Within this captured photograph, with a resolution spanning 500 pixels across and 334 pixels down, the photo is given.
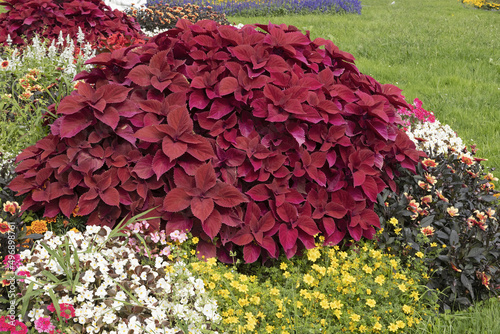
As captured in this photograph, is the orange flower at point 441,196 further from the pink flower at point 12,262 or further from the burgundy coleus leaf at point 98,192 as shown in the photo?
the pink flower at point 12,262

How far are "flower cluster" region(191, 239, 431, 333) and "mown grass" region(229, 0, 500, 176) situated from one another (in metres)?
2.49

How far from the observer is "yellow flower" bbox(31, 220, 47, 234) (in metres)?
2.20

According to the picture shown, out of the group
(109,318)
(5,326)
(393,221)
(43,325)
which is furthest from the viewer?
(393,221)

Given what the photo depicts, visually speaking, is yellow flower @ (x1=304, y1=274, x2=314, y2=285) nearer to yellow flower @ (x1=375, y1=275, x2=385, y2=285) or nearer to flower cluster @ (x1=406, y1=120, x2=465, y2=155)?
yellow flower @ (x1=375, y1=275, x2=385, y2=285)

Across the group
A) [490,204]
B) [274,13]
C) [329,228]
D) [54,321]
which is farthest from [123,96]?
[274,13]

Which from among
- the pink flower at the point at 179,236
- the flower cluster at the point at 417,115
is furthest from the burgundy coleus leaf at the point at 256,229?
the flower cluster at the point at 417,115

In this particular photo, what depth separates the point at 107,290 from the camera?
6.46ft

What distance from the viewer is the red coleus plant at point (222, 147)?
219 cm

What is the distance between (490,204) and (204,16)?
23.6 feet

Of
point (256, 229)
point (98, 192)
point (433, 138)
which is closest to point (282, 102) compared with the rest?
point (256, 229)

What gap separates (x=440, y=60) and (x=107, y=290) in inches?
263

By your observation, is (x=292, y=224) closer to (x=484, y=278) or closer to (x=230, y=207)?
(x=230, y=207)

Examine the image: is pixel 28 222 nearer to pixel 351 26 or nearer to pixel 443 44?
pixel 443 44

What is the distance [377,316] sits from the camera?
84.4 inches
